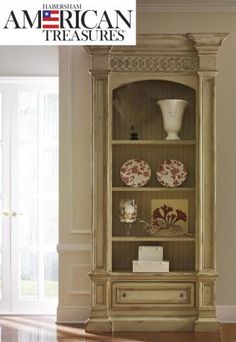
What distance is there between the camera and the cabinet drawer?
7539mm

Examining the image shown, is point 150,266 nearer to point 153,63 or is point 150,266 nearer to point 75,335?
point 75,335

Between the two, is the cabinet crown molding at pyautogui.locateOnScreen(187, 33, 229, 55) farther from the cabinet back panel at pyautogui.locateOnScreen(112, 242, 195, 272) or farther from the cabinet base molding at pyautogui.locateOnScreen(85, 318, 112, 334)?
the cabinet base molding at pyautogui.locateOnScreen(85, 318, 112, 334)

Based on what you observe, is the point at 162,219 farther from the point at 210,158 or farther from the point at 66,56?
Answer: the point at 66,56

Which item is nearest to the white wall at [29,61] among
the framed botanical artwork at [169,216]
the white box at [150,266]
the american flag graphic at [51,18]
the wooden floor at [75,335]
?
the framed botanical artwork at [169,216]

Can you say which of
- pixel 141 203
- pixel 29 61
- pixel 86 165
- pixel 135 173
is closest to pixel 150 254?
pixel 141 203

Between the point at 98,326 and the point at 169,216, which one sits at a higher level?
the point at 169,216

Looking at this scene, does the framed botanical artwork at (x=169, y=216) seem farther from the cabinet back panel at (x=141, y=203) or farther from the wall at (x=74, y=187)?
the wall at (x=74, y=187)

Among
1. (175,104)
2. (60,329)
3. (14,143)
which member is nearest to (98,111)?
(175,104)

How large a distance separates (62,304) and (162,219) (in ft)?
3.70

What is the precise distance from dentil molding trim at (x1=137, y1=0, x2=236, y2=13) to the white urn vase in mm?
836

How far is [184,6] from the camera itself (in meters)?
7.84

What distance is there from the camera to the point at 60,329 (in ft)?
24.9

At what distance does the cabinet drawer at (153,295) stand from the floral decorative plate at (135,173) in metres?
0.84

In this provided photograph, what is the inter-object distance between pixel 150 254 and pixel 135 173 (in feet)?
2.23
